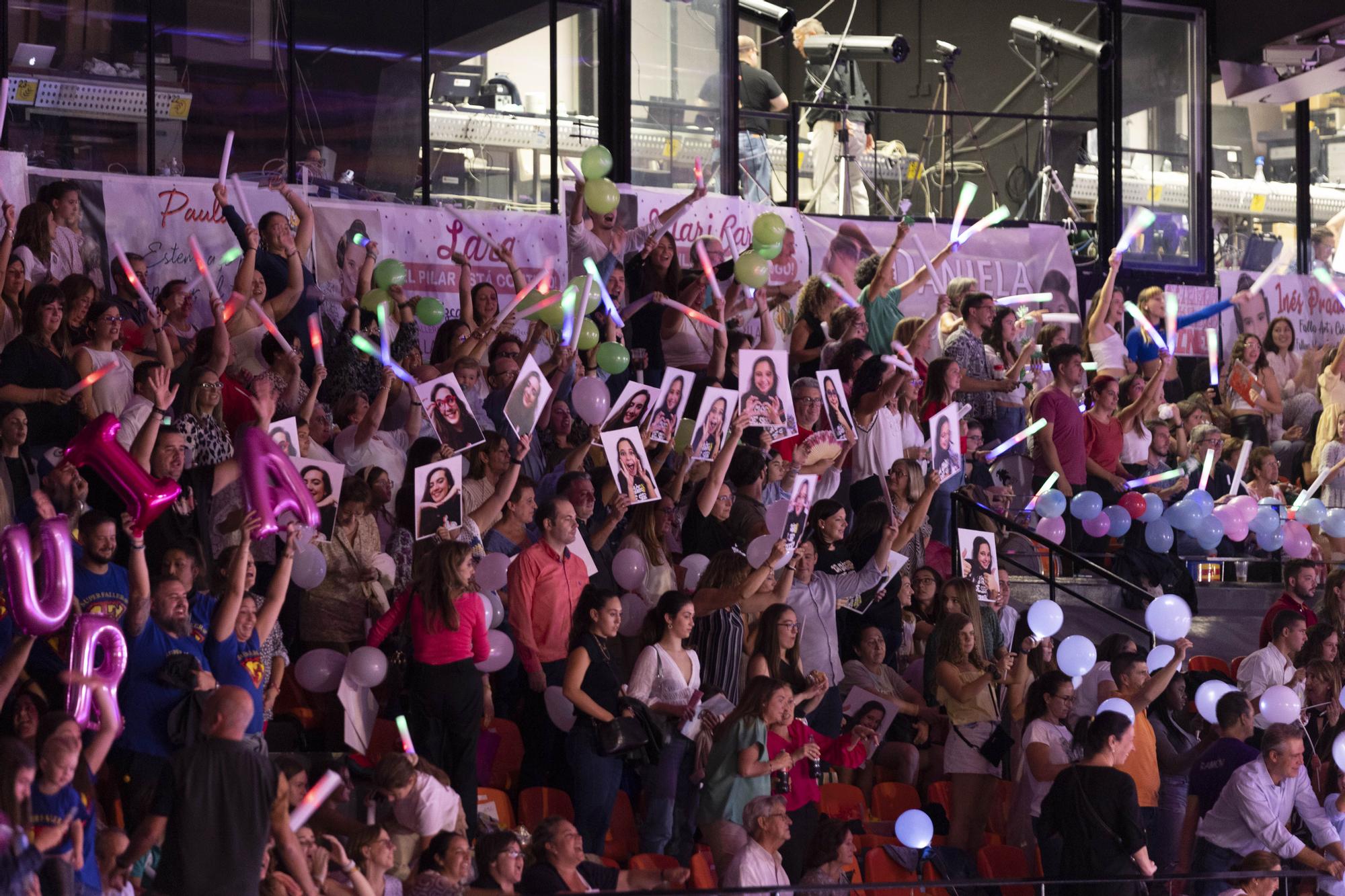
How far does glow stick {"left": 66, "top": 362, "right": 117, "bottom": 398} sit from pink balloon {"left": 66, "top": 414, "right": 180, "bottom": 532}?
2.70 feet

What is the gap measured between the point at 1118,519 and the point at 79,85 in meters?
6.26

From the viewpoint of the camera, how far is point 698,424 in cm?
852

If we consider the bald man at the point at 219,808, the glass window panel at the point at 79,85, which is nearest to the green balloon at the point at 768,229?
the glass window panel at the point at 79,85

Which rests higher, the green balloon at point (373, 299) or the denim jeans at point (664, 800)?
the green balloon at point (373, 299)

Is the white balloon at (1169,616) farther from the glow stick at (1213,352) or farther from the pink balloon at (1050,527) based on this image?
the glow stick at (1213,352)

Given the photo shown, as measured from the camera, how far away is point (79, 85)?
1036 cm

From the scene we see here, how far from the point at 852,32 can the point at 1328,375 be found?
604 centimetres

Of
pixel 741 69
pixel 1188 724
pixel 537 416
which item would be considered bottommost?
pixel 1188 724

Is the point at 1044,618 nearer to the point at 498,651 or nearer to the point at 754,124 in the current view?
the point at 498,651

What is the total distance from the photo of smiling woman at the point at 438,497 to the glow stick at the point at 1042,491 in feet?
11.6

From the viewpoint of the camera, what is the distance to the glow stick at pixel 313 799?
18.2 ft

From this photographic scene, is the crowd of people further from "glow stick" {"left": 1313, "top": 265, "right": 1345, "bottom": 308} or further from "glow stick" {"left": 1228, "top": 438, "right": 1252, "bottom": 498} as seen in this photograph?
"glow stick" {"left": 1313, "top": 265, "right": 1345, "bottom": 308}

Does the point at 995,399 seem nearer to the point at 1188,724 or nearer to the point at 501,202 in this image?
the point at 1188,724

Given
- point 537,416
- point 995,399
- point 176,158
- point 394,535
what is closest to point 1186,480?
point 995,399
